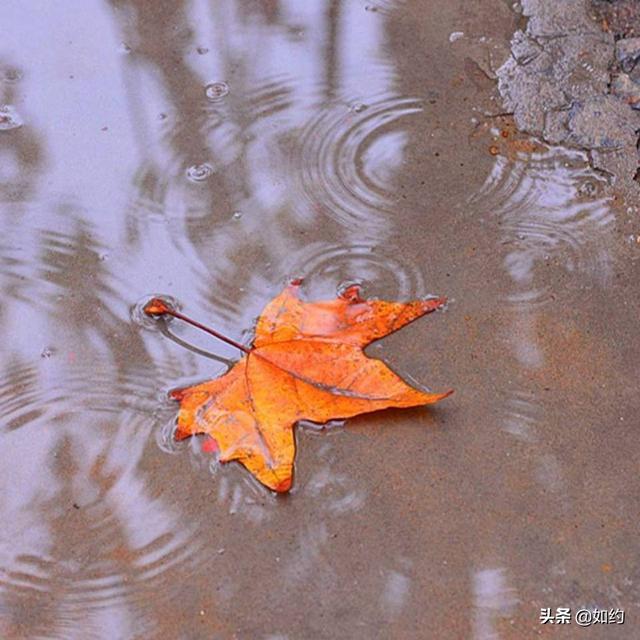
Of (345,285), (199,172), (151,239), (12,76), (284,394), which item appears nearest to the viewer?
(284,394)

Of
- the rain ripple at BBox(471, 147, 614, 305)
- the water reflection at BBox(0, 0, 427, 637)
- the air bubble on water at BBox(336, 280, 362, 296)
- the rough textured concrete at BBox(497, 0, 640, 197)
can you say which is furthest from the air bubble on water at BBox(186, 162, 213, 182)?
the rough textured concrete at BBox(497, 0, 640, 197)

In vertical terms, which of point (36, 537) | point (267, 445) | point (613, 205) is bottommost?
point (36, 537)

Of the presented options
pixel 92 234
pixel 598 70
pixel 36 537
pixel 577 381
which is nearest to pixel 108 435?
pixel 36 537

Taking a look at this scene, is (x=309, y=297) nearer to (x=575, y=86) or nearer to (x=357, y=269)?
(x=357, y=269)

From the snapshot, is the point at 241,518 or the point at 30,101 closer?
the point at 241,518

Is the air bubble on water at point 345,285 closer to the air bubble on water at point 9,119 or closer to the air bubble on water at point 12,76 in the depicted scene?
the air bubble on water at point 9,119

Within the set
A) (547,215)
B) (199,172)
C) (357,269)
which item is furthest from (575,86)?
(199,172)

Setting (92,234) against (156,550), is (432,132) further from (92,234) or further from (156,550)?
(156,550)
